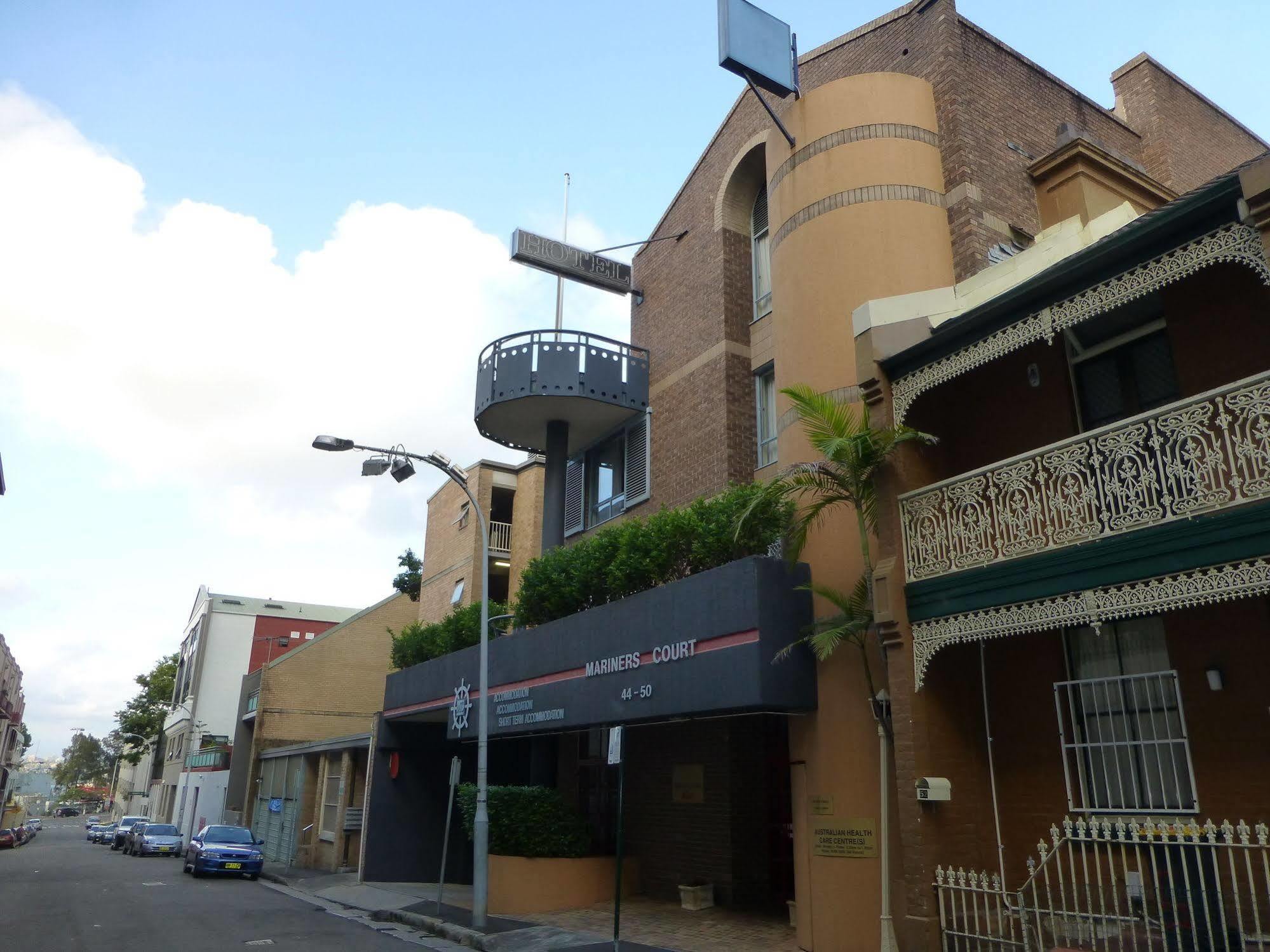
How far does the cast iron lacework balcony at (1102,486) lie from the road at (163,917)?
992 cm


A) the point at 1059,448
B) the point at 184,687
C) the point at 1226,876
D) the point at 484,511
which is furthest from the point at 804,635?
the point at 184,687

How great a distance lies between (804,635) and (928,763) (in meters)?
2.58

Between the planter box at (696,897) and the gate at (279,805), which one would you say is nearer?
the planter box at (696,897)

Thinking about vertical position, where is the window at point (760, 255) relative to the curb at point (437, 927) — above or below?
above

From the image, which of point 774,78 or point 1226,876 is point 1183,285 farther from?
point 774,78

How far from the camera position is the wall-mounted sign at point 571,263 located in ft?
69.7

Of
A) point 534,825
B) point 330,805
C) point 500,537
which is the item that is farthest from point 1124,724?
point 330,805

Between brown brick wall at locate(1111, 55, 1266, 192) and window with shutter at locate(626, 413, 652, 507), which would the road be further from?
brown brick wall at locate(1111, 55, 1266, 192)

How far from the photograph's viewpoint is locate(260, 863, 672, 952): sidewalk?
46.0 ft

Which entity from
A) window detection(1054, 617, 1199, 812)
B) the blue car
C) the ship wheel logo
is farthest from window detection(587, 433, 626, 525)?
the blue car

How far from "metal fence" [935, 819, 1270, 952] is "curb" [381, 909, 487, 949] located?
7.75 m

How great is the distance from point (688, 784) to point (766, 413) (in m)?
7.03

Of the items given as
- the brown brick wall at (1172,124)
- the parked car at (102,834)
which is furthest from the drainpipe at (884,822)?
the parked car at (102,834)

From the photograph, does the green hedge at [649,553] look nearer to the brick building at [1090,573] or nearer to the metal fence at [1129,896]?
the brick building at [1090,573]
